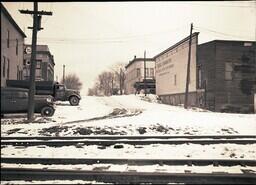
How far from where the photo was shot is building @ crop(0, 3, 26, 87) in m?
2.69

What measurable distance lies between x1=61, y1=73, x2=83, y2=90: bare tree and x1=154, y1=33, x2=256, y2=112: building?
1.16 m

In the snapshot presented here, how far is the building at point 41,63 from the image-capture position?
3.19 metres

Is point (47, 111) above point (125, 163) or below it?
above

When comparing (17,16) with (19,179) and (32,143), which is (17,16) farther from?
(32,143)

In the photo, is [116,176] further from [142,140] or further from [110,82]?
[142,140]

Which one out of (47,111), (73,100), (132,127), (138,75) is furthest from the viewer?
(132,127)

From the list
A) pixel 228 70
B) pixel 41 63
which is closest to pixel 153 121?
pixel 228 70

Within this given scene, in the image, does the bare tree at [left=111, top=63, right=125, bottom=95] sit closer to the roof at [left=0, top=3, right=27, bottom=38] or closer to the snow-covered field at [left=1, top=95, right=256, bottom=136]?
the roof at [left=0, top=3, right=27, bottom=38]

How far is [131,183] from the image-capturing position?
364 centimetres

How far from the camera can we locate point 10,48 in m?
2.95

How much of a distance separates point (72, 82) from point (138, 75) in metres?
1.05

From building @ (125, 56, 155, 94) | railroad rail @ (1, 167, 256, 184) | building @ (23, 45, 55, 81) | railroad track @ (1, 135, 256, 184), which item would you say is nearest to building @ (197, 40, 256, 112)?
railroad track @ (1, 135, 256, 184)

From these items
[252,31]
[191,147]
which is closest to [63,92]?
[252,31]

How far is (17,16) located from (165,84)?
8.49 ft
